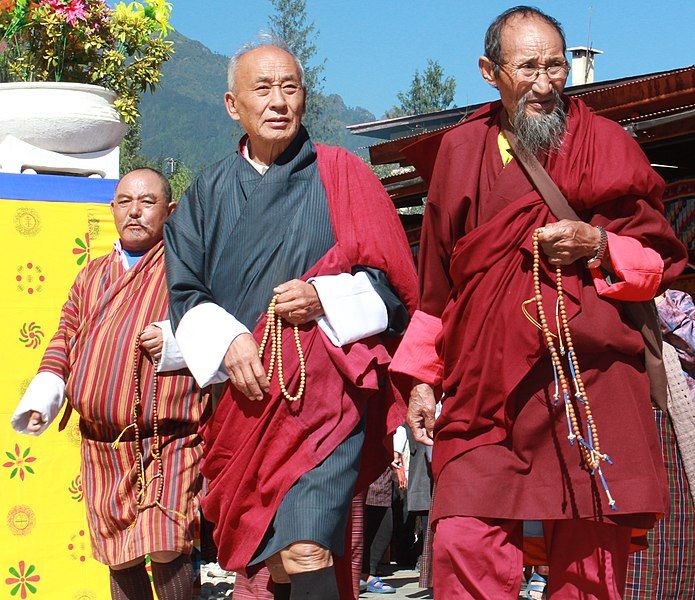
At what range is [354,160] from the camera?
4.67 m

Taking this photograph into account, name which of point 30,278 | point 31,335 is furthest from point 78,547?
point 30,278

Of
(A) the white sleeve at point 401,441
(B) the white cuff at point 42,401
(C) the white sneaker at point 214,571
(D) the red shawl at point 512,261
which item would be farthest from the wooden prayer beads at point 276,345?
(A) the white sleeve at point 401,441

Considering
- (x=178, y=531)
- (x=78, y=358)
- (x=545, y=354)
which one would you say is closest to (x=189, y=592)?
(x=178, y=531)

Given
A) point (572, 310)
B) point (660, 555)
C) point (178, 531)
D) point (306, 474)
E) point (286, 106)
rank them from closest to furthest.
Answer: point (572, 310) → point (306, 474) → point (286, 106) → point (178, 531) → point (660, 555)

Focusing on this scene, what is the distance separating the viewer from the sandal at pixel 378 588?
376 inches

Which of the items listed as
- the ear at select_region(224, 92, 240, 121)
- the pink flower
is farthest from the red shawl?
the pink flower

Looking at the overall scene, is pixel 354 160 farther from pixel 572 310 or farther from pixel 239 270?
pixel 572 310

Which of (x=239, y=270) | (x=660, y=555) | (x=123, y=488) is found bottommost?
(x=660, y=555)

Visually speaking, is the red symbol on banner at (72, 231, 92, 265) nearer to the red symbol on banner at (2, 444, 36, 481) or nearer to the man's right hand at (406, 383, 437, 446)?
the red symbol on banner at (2, 444, 36, 481)

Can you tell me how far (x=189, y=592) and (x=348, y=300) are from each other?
178cm

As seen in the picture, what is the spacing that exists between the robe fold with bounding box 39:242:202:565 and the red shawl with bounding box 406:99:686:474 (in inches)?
63.0

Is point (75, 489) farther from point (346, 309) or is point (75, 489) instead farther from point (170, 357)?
point (346, 309)

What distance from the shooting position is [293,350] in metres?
4.34

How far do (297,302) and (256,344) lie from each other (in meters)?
0.20
